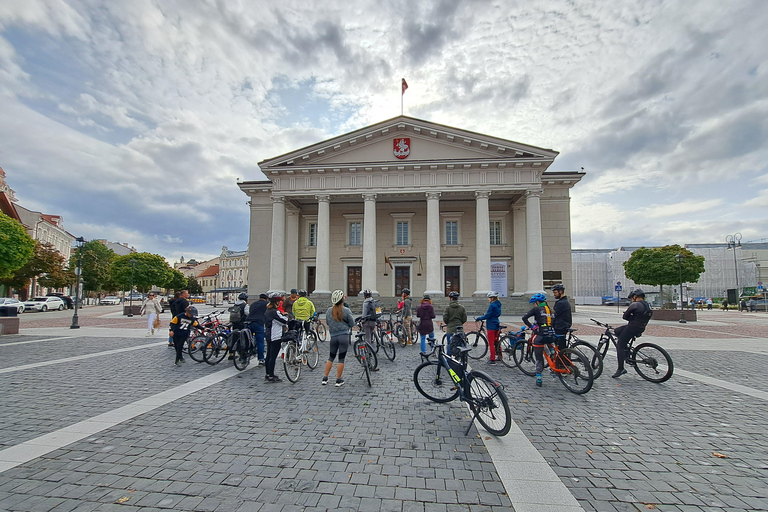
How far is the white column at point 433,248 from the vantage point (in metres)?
26.7

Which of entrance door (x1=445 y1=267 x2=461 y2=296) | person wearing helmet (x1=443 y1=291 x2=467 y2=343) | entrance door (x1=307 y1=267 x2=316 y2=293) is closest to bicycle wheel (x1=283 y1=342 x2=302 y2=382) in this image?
person wearing helmet (x1=443 y1=291 x2=467 y2=343)

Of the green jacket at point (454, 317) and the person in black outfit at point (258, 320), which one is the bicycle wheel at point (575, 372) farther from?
the person in black outfit at point (258, 320)

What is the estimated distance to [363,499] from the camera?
3189 millimetres

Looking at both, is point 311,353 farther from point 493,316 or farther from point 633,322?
point 633,322

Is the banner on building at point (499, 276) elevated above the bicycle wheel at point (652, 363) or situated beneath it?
elevated above

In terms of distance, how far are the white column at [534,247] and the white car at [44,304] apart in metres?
43.2

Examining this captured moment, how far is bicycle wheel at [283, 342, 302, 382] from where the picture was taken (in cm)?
733

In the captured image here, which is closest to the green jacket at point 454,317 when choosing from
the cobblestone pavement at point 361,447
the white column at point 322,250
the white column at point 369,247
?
the cobblestone pavement at point 361,447

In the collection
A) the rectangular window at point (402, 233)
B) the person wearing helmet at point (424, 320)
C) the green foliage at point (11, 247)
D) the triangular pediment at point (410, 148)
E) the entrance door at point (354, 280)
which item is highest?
the triangular pediment at point (410, 148)

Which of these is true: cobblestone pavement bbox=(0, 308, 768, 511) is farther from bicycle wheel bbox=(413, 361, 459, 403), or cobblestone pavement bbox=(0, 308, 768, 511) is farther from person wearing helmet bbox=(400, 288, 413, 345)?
person wearing helmet bbox=(400, 288, 413, 345)

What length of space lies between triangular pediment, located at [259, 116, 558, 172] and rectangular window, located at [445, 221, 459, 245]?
232 inches

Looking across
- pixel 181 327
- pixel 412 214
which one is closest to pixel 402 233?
pixel 412 214

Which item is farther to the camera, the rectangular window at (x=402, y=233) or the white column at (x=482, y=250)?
the rectangular window at (x=402, y=233)

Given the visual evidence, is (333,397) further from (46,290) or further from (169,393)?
(46,290)
